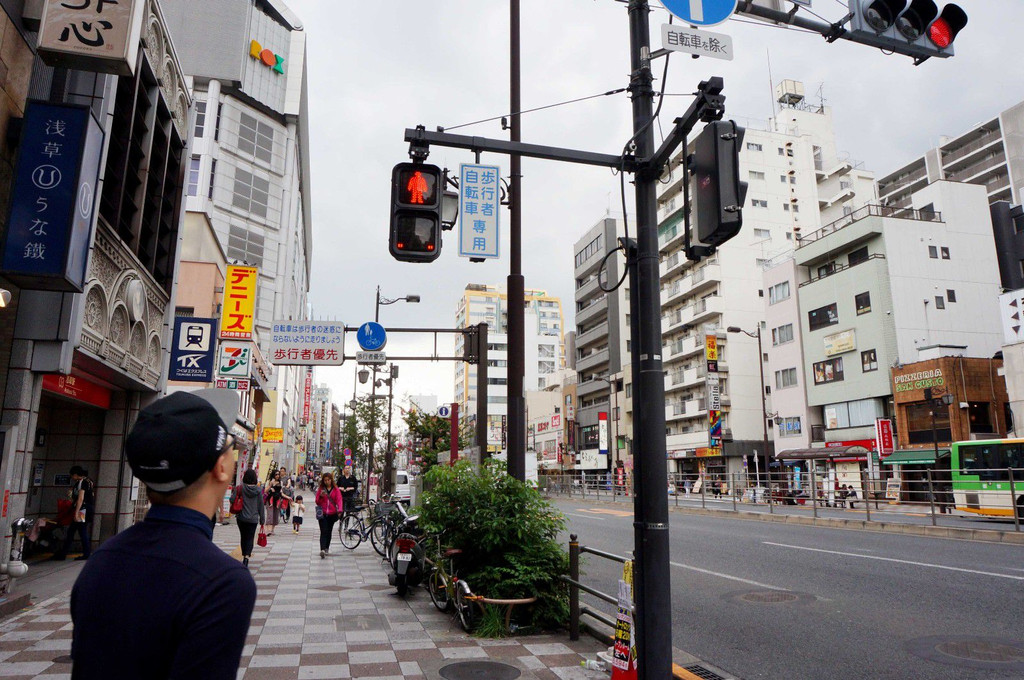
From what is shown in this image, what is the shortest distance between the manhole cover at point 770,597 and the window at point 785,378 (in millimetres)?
38479

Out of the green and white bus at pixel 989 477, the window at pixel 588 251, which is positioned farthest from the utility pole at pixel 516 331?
the window at pixel 588 251

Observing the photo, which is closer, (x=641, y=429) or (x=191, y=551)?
(x=191, y=551)

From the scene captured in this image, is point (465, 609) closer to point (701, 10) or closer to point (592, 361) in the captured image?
point (701, 10)

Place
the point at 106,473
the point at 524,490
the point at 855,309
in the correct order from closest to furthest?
the point at 524,490
the point at 106,473
the point at 855,309

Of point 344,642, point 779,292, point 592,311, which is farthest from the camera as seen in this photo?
point 592,311

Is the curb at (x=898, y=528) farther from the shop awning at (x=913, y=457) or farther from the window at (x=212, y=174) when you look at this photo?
the window at (x=212, y=174)

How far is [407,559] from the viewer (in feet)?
32.4

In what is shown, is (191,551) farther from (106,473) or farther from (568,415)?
(568,415)

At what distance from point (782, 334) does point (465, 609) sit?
43.2 metres

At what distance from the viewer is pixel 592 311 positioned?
226ft

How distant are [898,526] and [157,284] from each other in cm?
1938

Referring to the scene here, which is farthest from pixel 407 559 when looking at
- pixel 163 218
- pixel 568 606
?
pixel 163 218

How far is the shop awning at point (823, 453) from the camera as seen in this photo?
118 feet

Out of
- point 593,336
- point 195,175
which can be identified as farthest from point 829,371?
point 195,175
